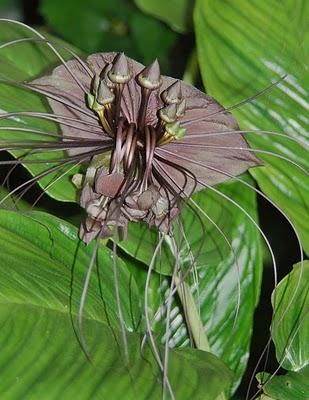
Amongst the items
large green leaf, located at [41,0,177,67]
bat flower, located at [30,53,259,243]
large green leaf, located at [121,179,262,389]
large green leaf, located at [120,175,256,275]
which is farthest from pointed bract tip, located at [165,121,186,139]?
large green leaf, located at [41,0,177,67]

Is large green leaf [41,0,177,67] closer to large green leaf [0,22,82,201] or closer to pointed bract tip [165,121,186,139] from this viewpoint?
large green leaf [0,22,82,201]

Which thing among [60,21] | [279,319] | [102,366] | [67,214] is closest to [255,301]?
[279,319]

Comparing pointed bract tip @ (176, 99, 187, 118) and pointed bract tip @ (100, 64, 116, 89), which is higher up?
pointed bract tip @ (176, 99, 187, 118)

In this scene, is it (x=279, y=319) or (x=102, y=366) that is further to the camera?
(x=279, y=319)

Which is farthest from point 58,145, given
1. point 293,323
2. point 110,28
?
point 110,28

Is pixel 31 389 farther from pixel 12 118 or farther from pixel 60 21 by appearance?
pixel 60 21

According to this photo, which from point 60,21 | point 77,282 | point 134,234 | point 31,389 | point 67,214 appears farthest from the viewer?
point 60,21

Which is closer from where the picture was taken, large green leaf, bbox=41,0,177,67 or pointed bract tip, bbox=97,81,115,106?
pointed bract tip, bbox=97,81,115,106
